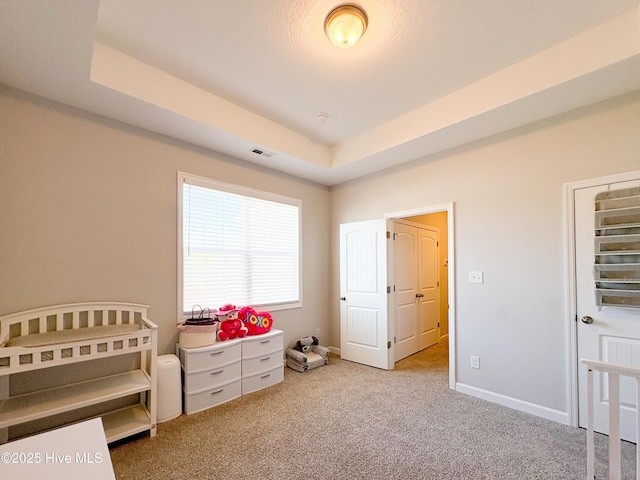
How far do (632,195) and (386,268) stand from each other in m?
2.37

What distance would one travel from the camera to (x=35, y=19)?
63.9 inches

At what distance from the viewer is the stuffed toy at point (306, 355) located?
3742mm

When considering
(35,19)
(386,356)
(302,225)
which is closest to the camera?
(35,19)

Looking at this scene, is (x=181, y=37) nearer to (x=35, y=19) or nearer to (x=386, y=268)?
(x=35, y=19)

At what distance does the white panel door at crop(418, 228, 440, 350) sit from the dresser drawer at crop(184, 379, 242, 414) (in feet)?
9.72

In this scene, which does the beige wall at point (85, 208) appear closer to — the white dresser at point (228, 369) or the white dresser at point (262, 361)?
the white dresser at point (228, 369)

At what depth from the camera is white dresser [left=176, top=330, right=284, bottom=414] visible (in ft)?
8.94

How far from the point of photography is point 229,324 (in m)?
3.13

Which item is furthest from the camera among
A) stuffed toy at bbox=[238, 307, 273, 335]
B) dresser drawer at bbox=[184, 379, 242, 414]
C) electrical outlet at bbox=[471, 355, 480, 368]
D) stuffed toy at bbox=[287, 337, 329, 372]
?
stuffed toy at bbox=[287, 337, 329, 372]

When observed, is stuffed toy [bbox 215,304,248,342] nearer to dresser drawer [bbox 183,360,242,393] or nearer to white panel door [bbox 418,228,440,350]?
dresser drawer [bbox 183,360,242,393]

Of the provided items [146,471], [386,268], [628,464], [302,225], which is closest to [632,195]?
[628,464]

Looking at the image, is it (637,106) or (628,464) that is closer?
(628,464)

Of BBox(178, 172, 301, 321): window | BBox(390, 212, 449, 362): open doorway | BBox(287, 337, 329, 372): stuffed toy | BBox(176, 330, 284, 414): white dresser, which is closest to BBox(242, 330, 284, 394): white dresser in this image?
BBox(176, 330, 284, 414): white dresser

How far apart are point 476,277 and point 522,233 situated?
2.06 ft
